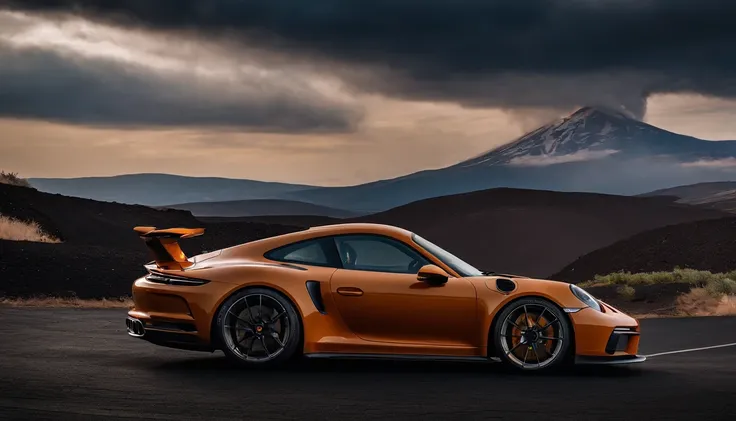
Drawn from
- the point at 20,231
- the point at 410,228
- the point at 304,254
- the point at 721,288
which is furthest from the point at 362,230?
the point at 410,228

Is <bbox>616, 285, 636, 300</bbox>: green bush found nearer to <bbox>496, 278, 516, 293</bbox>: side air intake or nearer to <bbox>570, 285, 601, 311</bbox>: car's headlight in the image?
<bbox>570, 285, 601, 311</bbox>: car's headlight

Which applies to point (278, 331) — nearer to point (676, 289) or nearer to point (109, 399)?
point (109, 399)

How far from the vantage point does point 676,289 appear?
2916 cm

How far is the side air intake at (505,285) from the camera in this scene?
38.8 ft

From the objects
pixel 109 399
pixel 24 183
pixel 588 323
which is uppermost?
pixel 24 183

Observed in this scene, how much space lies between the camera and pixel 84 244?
33844 mm

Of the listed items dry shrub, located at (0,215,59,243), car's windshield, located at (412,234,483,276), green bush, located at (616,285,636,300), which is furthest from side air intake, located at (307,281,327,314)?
dry shrub, located at (0,215,59,243)

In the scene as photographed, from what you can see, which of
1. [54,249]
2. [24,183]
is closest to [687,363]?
[54,249]

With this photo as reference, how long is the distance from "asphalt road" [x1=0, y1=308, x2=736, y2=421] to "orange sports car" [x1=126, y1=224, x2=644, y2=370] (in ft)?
0.82

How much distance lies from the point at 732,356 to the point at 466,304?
4.15 m

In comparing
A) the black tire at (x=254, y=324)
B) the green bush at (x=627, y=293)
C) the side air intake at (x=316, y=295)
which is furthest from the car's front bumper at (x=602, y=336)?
the green bush at (x=627, y=293)

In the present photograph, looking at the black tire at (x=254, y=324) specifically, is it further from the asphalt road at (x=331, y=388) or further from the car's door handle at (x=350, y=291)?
the car's door handle at (x=350, y=291)

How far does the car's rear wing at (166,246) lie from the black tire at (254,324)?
861mm

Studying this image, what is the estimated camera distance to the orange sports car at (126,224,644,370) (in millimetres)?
11727
